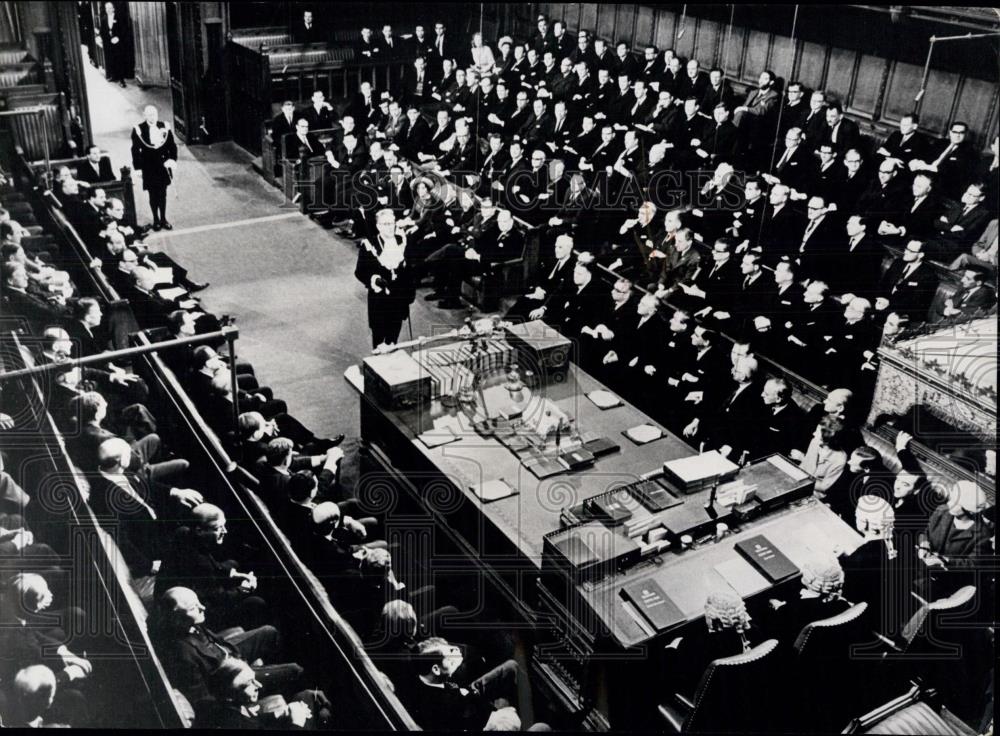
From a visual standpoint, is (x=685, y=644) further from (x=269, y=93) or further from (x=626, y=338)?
(x=269, y=93)

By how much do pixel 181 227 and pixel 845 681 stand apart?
5.29m

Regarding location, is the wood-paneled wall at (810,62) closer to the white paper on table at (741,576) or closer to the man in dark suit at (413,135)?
the man in dark suit at (413,135)

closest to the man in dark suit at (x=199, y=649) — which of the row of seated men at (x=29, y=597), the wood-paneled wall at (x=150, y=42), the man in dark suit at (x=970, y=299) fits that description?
the row of seated men at (x=29, y=597)

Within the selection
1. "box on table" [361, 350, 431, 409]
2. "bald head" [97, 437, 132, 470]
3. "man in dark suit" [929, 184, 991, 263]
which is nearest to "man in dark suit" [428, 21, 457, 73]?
"box on table" [361, 350, 431, 409]

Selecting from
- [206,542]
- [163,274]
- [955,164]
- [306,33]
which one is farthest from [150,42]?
[955,164]

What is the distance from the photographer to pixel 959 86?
22.8ft

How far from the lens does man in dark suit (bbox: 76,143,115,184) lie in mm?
6266

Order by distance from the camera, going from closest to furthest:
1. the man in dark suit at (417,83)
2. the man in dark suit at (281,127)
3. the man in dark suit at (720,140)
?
the man in dark suit at (417,83)
the man in dark suit at (281,127)
the man in dark suit at (720,140)

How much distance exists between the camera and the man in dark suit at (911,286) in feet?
19.9

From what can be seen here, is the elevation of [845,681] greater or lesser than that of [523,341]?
lesser

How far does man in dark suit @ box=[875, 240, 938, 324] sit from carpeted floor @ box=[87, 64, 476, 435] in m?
3.02

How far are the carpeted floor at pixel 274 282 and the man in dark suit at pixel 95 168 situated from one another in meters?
0.10

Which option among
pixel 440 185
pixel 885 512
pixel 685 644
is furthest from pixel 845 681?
pixel 440 185

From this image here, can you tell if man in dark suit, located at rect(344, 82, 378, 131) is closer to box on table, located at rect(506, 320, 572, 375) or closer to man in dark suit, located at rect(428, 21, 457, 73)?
man in dark suit, located at rect(428, 21, 457, 73)
